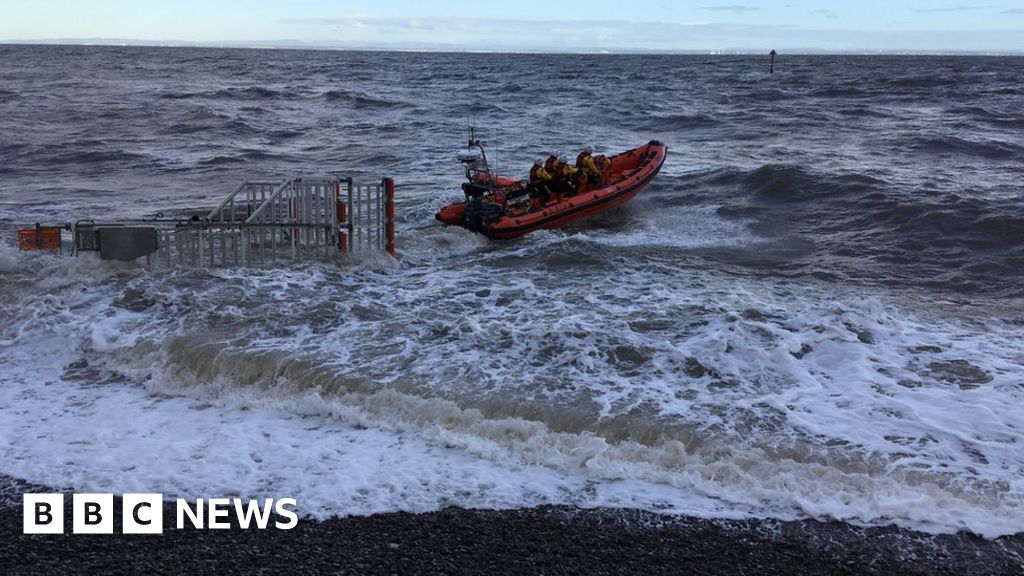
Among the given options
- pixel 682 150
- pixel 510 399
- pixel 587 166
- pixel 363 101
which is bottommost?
pixel 510 399

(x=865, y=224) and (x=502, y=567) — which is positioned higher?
(x=865, y=224)

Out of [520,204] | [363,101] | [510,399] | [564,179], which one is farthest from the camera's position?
[363,101]

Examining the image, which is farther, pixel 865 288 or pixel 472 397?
pixel 865 288

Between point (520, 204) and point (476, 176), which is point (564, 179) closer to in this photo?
point (520, 204)

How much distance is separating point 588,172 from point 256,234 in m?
6.21

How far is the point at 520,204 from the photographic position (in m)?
12.3

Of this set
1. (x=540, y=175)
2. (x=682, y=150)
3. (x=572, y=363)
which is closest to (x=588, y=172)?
(x=540, y=175)

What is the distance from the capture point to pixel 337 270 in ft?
28.3

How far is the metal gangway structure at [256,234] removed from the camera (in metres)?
7.92

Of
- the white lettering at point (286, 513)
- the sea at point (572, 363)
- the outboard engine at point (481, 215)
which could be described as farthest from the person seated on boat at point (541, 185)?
the white lettering at point (286, 513)

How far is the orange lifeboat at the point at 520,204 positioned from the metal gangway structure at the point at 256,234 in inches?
91.7

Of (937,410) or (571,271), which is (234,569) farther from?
(571,271)

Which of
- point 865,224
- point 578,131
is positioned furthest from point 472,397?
point 578,131

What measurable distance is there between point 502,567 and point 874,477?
2.26m
